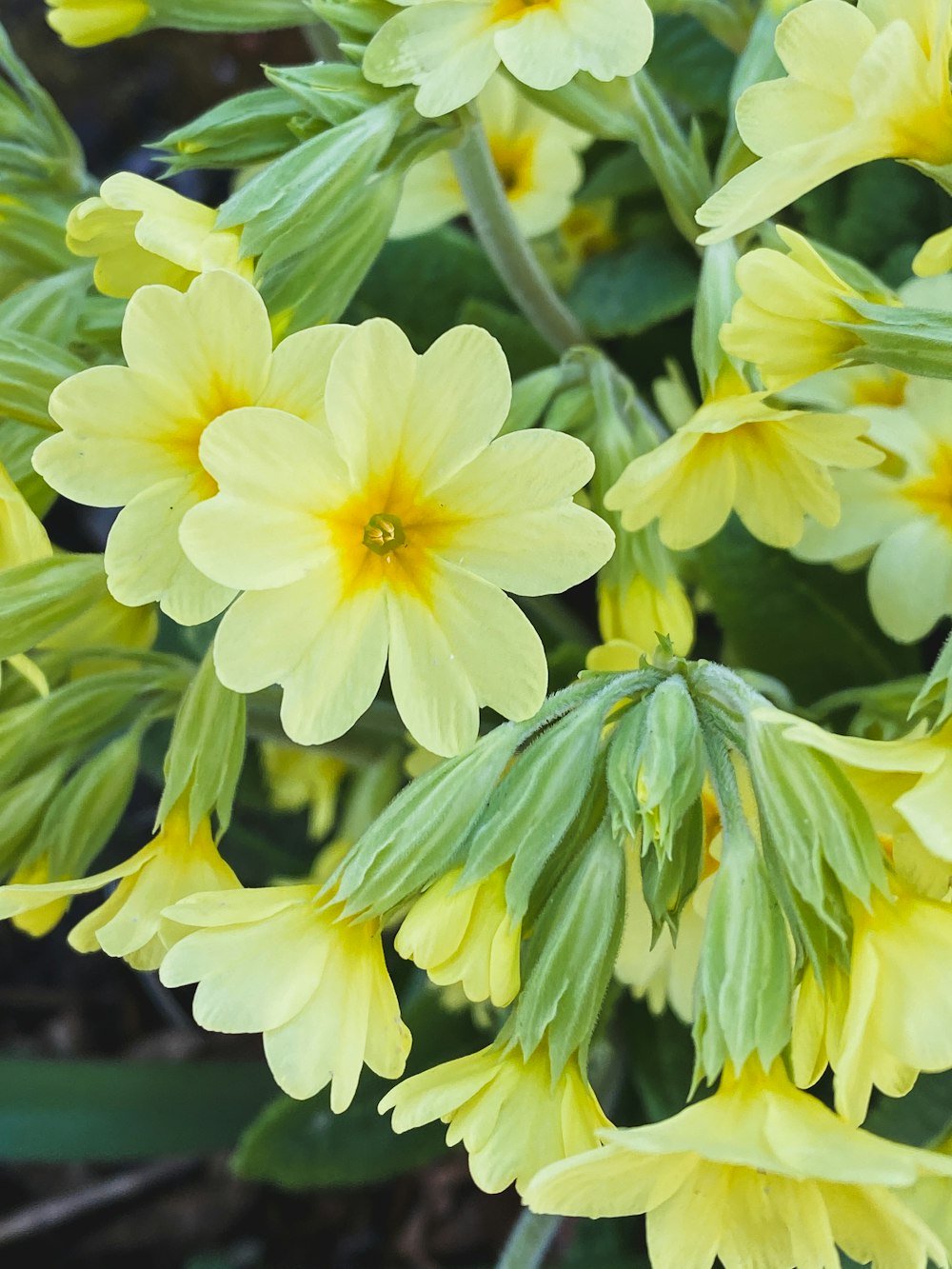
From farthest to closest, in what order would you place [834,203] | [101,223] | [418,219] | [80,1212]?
[80,1212], [834,203], [418,219], [101,223]

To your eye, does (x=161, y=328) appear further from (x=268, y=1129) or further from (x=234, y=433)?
(x=268, y=1129)

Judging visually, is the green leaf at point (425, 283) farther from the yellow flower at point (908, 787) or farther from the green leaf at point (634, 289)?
the yellow flower at point (908, 787)

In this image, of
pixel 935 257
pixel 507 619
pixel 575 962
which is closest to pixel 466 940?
pixel 575 962

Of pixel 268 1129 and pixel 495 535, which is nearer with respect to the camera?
pixel 495 535

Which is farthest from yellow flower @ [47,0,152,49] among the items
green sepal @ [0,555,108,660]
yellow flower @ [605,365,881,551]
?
yellow flower @ [605,365,881,551]

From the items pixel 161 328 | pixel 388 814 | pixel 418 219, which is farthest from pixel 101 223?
pixel 418 219

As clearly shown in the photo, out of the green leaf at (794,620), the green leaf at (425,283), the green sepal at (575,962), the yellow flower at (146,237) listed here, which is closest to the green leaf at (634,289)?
the green leaf at (425,283)
